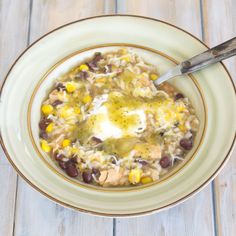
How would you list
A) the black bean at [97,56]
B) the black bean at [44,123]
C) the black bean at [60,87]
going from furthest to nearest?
the black bean at [97,56], the black bean at [60,87], the black bean at [44,123]

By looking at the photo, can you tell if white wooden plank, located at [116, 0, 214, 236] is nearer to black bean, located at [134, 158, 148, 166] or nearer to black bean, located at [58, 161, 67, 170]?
black bean, located at [134, 158, 148, 166]

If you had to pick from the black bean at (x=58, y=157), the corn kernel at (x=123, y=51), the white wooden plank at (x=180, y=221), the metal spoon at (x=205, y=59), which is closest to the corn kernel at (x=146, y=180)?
the white wooden plank at (x=180, y=221)

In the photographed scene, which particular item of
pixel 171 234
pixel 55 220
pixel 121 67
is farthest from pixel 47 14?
pixel 171 234

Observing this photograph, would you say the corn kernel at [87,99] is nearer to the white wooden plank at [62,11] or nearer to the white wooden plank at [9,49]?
the white wooden plank at [9,49]

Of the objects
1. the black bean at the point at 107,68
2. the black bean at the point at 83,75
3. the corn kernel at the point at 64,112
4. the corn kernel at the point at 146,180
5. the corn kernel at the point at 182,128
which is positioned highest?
the black bean at the point at 107,68

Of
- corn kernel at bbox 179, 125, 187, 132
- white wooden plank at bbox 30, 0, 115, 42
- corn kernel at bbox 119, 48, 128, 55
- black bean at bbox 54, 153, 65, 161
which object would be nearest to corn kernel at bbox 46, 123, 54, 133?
black bean at bbox 54, 153, 65, 161

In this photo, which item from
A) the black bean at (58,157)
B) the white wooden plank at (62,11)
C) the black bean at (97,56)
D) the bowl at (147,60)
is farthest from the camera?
the white wooden plank at (62,11)
